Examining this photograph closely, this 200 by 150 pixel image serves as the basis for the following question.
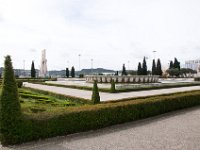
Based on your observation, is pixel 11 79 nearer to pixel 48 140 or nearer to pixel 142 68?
pixel 48 140

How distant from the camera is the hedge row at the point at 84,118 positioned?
943 centimetres

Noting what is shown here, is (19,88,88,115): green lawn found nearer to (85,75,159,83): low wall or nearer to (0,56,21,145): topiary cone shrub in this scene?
(0,56,21,145): topiary cone shrub

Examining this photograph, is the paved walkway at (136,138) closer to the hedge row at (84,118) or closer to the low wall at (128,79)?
the hedge row at (84,118)

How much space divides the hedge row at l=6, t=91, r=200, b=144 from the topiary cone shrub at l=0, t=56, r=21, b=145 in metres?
0.13

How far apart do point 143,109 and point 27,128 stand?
19.5 ft

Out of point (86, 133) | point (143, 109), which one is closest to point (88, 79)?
point (143, 109)

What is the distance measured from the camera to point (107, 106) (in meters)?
12.1

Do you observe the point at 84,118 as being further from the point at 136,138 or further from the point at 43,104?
the point at 43,104

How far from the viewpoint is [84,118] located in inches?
431

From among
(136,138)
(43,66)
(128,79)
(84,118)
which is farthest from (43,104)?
(43,66)

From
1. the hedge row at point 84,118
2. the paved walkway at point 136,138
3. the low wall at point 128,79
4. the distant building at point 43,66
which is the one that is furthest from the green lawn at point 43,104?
the distant building at point 43,66

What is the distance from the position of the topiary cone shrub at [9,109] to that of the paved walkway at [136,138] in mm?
411

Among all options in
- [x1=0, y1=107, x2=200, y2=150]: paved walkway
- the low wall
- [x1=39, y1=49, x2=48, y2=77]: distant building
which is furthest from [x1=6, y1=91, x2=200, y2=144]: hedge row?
[x1=39, y1=49, x2=48, y2=77]: distant building

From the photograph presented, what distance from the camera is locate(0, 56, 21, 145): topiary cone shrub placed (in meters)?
9.15
